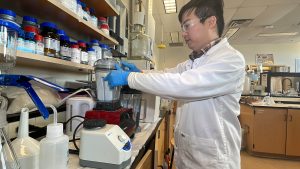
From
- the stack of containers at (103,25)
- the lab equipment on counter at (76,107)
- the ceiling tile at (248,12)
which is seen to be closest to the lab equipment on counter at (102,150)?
the lab equipment on counter at (76,107)

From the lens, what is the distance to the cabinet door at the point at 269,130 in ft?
10.2

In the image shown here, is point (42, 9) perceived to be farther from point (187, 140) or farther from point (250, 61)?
point (250, 61)

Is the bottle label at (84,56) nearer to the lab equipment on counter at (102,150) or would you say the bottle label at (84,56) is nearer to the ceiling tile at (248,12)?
the lab equipment on counter at (102,150)

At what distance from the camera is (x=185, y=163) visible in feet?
3.83

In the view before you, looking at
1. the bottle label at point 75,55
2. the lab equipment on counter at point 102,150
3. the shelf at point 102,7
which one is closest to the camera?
the lab equipment on counter at point 102,150

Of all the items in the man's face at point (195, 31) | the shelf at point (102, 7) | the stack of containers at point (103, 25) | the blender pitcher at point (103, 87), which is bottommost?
the blender pitcher at point (103, 87)

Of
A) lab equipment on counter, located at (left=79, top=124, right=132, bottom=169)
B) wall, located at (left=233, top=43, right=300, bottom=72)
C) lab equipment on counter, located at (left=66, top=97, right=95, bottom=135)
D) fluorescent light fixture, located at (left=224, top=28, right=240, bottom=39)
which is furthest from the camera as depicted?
wall, located at (left=233, top=43, right=300, bottom=72)

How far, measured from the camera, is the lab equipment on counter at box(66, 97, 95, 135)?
1024 mm

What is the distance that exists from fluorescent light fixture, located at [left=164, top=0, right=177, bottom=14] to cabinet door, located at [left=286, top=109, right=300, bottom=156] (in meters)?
2.56

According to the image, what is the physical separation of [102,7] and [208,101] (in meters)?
0.98

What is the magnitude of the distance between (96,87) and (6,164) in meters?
0.62

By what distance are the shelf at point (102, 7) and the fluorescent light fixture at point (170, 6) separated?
2345 millimetres

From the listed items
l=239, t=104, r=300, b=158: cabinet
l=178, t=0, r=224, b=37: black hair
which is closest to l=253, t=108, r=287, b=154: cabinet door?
l=239, t=104, r=300, b=158: cabinet

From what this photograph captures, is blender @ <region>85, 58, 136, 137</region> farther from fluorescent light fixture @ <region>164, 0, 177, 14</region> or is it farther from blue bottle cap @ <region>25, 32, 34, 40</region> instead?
fluorescent light fixture @ <region>164, 0, 177, 14</region>
